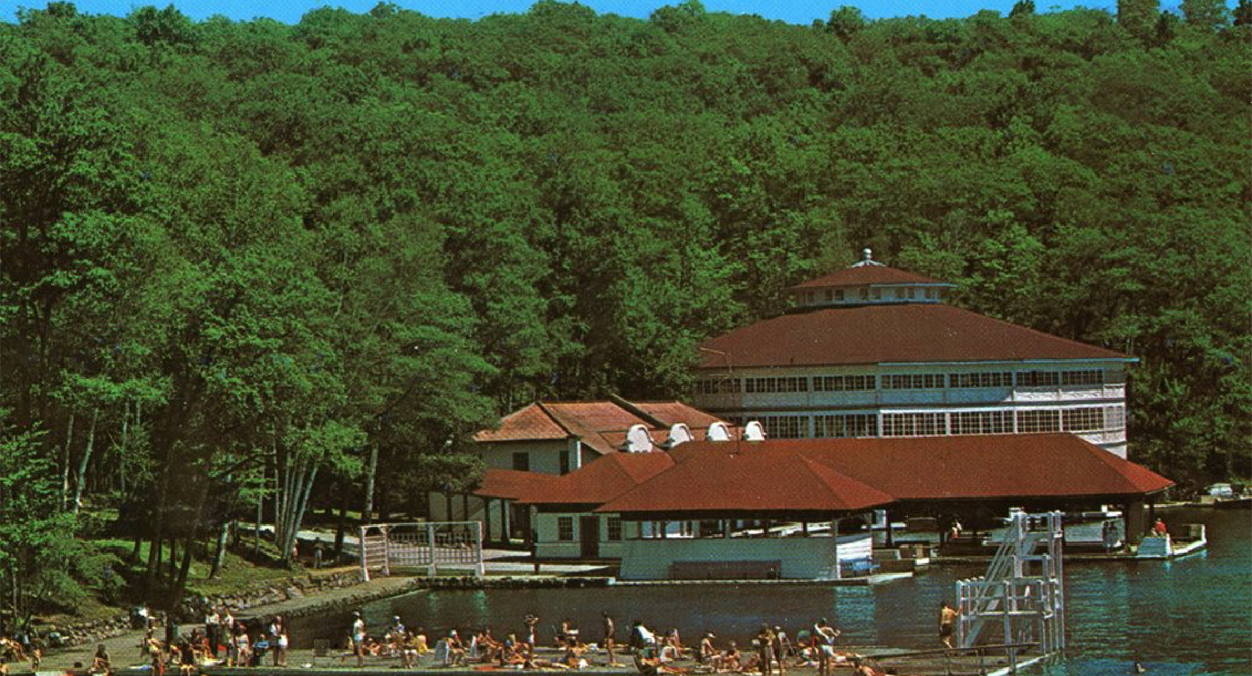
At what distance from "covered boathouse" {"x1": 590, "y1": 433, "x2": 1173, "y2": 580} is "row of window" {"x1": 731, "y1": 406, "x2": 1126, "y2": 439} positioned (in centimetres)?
1404

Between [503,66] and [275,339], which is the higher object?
Result: [503,66]

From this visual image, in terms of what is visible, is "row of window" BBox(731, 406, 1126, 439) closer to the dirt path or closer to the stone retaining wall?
the stone retaining wall

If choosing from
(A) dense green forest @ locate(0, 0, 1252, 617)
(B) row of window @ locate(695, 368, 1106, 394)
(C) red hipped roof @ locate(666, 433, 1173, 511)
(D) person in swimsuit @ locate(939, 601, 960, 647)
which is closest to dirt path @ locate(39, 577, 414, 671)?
(A) dense green forest @ locate(0, 0, 1252, 617)

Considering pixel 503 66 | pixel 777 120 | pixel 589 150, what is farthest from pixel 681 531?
pixel 503 66

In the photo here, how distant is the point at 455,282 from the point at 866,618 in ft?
142

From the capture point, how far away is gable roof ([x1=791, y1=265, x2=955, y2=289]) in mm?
111625

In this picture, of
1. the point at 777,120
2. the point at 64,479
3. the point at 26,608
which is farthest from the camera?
the point at 777,120

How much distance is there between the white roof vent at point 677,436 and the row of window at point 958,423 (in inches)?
503

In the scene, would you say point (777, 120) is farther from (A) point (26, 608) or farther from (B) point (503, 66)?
(A) point (26, 608)

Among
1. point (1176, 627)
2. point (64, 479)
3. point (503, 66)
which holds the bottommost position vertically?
point (1176, 627)

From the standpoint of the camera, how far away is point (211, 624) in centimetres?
5425

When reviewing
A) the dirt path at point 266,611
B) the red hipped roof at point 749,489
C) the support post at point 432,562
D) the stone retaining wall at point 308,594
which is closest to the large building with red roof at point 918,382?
the red hipped roof at point 749,489

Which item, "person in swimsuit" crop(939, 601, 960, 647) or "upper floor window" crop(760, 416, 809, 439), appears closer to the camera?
"person in swimsuit" crop(939, 601, 960, 647)

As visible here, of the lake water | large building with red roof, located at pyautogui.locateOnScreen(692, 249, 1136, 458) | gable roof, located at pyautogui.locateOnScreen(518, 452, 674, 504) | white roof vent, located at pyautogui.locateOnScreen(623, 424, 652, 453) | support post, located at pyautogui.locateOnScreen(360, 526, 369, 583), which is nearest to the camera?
the lake water
